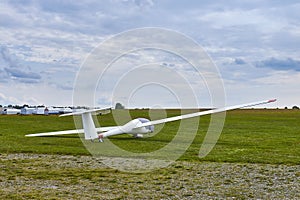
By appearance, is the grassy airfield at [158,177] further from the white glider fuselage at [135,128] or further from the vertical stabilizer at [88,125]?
the white glider fuselage at [135,128]

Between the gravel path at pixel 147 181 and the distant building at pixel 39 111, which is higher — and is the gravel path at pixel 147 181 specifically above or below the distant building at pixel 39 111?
Answer: below

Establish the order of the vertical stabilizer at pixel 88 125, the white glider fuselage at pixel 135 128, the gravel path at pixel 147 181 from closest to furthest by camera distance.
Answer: the gravel path at pixel 147 181 < the vertical stabilizer at pixel 88 125 < the white glider fuselage at pixel 135 128

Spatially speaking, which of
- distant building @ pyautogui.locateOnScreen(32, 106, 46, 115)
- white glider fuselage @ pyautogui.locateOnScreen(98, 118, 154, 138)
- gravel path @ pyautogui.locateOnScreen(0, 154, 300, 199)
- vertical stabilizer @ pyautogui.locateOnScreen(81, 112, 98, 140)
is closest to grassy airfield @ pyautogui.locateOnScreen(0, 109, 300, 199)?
gravel path @ pyautogui.locateOnScreen(0, 154, 300, 199)

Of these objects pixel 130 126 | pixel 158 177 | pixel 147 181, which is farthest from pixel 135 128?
pixel 147 181

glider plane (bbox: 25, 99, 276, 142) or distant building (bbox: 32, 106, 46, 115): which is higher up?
distant building (bbox: 32, 106, 46, 115)

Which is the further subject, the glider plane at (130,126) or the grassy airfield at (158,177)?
the glider plane at (130,126)

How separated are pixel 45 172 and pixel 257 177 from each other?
6.11 metres

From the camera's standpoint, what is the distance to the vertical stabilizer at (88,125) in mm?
19469

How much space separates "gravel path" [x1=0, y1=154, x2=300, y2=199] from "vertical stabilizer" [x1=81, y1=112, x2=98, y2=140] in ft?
17.5

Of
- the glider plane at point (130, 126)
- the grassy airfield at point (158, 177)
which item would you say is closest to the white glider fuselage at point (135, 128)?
the glider plane at point (130, 126)

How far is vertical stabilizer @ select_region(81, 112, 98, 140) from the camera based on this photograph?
1947cm

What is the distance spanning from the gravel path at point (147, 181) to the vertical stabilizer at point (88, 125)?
5326mm

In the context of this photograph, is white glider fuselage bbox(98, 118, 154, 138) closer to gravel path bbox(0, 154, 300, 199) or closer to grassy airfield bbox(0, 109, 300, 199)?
grassy airfield bbox(0, 109, 300, 199)

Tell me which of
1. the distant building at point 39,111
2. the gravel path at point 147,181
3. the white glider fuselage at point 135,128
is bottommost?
the gravel path at point 147,181
